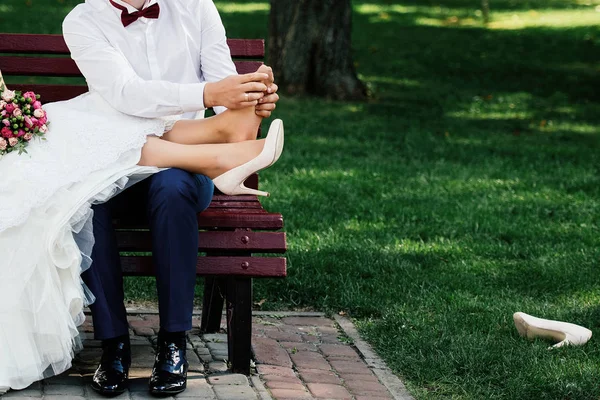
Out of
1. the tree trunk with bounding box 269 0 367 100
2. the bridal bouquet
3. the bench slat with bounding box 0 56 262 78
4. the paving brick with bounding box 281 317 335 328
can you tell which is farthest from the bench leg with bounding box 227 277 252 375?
the tree trunk with bounding box 269 0 367 100

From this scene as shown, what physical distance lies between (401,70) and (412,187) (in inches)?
251

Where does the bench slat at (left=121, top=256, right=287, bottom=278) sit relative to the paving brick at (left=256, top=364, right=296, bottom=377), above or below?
above

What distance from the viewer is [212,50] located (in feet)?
13.9

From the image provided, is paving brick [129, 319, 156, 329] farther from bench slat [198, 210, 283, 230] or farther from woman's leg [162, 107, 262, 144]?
woman's leg [162, 107, 262, 144]

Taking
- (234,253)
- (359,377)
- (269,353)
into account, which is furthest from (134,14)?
(359,377)

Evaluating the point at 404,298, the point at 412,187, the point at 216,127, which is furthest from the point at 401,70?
the point at 216,127

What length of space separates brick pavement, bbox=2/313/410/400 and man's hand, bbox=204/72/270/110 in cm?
106

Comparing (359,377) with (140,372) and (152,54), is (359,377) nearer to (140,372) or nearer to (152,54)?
(140,372)

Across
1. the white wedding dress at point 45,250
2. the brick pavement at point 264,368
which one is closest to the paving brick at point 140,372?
the brick pavement at point 264,368

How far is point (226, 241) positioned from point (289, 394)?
64 cm

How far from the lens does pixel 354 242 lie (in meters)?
5.71

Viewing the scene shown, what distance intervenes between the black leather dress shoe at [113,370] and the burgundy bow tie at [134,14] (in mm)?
1335

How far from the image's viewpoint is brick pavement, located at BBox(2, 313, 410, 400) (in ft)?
11.8

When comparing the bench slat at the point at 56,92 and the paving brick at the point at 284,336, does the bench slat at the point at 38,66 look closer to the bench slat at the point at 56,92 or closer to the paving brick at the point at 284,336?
the bench slat at the point at 56,92
